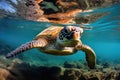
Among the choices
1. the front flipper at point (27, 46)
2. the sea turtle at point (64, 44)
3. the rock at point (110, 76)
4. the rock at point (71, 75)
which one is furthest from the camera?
the rock at point (110, 76)

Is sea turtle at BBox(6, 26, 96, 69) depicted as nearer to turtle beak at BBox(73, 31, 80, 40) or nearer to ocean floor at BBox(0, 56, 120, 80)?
turtle beak at BBox(73, 31, 80, 40)

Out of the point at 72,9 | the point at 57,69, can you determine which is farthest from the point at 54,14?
the point at 57,69

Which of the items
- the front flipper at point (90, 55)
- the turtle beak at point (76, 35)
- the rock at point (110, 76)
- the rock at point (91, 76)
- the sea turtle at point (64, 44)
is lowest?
the rock at point (110, 76)

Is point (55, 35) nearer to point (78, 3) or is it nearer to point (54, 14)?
point (78, 3)

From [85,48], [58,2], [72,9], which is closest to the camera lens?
[85,48]

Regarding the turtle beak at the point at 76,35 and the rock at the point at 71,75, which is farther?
the rock at the point at 71,75

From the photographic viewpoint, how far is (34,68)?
6840 millimetres

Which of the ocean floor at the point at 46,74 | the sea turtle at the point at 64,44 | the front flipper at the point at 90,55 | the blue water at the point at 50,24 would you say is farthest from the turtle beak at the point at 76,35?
the blue water at the point at 50,24

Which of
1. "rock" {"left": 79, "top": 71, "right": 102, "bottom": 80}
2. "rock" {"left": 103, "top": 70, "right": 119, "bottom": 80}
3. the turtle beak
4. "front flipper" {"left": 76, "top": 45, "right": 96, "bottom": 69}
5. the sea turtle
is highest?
the turtle beak

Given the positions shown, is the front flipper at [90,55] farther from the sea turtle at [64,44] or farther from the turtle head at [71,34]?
the turtle head at [71,34]

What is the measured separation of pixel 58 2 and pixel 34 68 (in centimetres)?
512

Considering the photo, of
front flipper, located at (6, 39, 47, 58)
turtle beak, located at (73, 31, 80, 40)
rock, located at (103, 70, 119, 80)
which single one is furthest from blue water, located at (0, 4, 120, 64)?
turtle beak, located at (73, 31, 80, 40)

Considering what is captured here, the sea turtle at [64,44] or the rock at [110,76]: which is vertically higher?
the sea turtle at [64,44]

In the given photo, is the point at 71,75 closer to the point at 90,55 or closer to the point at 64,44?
the point at 64,44
